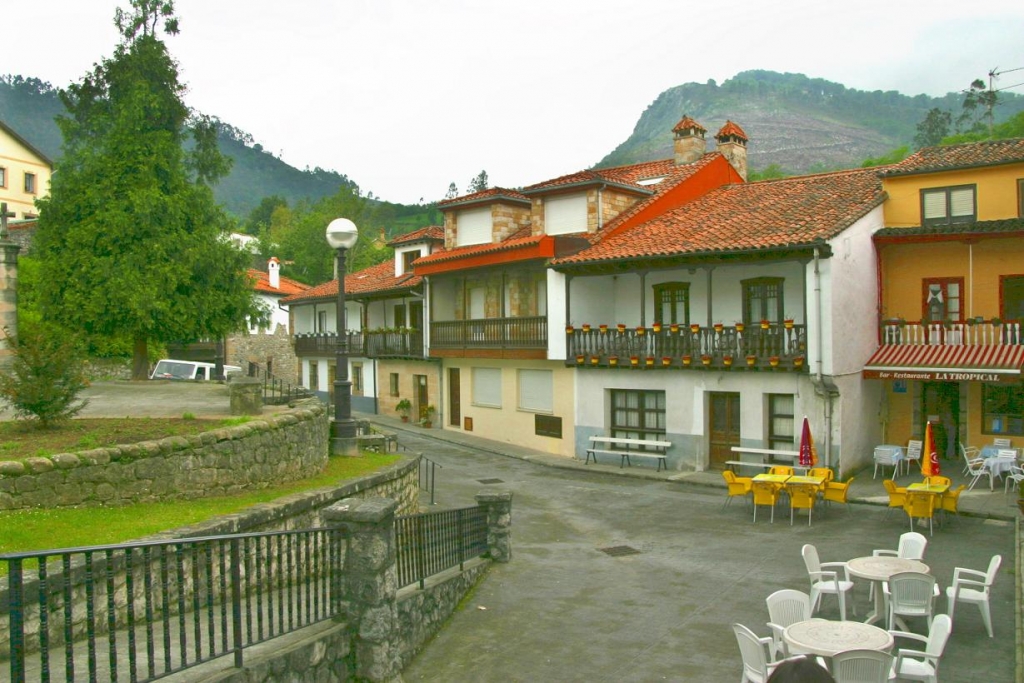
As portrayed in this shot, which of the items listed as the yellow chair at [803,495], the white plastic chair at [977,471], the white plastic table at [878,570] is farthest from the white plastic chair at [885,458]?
the white plastic table at [878,570]

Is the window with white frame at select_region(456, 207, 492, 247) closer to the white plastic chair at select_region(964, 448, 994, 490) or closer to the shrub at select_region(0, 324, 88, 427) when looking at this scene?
the white plastic chair at select_region(964, 448, 994, 490)

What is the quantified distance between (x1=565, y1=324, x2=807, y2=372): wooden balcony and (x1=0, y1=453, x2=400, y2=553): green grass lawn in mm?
12855

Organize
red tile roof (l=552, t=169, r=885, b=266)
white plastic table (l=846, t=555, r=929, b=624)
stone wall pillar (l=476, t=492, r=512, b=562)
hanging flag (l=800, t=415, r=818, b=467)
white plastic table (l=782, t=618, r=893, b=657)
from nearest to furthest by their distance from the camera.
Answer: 1. white plastic table (l=782, t=618, r=893, b=657)
2. white plastic table (l=846, t=555, r=929, b=624)
3. stone wall pillar (l=476, t=492, r=512, b=562)
4. hanging flag (l=800, t=415, r=818, b=467)
5. red tile roof (l=552, t=169, r=885, b=266)

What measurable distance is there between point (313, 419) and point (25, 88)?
137m

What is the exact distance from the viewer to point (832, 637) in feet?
23.4

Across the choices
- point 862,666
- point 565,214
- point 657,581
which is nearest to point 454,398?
point 565,214

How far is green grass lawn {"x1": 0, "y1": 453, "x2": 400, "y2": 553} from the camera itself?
7.35 metres

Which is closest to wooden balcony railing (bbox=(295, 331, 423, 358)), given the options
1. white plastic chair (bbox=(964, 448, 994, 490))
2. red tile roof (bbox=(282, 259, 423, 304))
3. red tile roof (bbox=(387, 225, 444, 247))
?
red tile roof (bbox=(282, 259, 423, 304))

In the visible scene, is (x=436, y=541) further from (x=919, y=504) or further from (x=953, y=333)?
(x=953, y=333)

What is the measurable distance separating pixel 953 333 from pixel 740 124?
459 feet

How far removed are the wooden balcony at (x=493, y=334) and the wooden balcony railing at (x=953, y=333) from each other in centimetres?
961

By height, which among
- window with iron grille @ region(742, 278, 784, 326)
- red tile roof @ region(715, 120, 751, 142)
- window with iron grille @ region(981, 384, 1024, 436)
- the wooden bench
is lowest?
the wooden bench

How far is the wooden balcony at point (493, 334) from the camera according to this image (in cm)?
2462

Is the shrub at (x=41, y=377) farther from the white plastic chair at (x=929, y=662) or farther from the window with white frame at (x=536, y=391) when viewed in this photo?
the window with white frame at (x=536, y=391)
